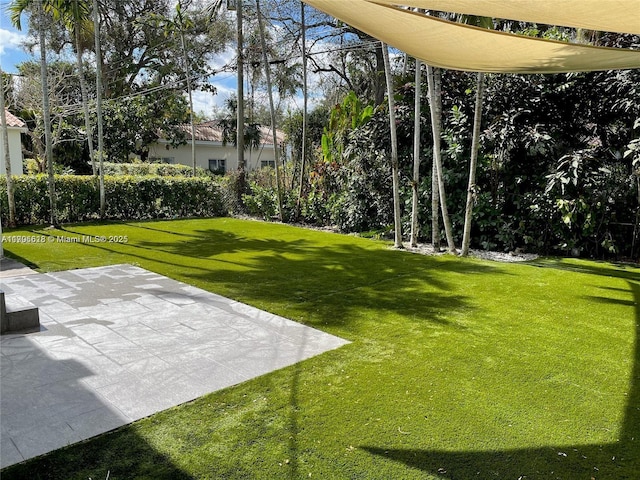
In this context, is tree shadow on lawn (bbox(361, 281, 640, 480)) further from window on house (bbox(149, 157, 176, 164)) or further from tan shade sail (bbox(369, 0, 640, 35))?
window on house (bbox(149, 157, 176, 164))

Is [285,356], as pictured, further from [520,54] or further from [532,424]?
[520,54]

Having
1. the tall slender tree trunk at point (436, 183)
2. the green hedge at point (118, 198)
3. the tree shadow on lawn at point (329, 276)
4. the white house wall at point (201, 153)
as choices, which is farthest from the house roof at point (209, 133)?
the tall slender tree trunk at point (436, 183)

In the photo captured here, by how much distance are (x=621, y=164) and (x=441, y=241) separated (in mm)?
3226

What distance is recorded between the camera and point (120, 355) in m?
3.65

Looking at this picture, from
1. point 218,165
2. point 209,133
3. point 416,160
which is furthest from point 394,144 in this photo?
point 209,133

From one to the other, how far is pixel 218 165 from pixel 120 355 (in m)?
23.5

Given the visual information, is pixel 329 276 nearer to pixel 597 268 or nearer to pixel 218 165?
pixel 597 268

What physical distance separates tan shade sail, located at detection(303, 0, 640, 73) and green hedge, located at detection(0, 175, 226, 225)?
32.5ft

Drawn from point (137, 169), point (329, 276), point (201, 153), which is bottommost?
point (329, 276)

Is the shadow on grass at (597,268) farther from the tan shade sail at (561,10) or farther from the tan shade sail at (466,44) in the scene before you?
the tan shade sail at (561,10)

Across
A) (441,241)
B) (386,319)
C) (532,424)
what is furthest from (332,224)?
(532,424)

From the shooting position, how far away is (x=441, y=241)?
30.2 ft

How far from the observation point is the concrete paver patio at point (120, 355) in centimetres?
273

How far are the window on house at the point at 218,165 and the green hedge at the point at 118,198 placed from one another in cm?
1215
